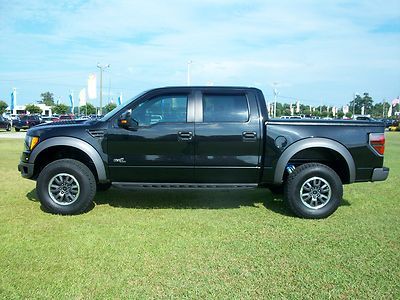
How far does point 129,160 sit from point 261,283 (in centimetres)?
281

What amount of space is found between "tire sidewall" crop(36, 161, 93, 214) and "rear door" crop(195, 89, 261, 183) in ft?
5.16

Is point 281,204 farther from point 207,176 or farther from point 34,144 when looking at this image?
point 34,144

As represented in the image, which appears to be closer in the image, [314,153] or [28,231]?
[28,231]

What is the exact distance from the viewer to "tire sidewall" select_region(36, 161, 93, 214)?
5.66m

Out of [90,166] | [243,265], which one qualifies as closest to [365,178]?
[243,265]

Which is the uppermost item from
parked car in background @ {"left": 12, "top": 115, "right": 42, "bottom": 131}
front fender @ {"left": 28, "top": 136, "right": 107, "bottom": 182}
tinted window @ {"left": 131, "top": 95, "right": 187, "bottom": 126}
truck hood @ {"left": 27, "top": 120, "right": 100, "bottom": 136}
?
tinted window @ {"left": 131, "top": 95, "right": 187, "bottom": 126}

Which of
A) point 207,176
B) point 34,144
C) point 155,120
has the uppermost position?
point 155,120

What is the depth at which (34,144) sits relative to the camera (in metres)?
5.73

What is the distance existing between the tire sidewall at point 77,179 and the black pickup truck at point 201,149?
1 cm

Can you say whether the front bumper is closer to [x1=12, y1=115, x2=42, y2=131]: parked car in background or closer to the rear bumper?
the rear bumper

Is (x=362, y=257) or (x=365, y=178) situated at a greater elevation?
(x=365, y=178)

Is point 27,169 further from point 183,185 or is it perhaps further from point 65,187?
point 183,185

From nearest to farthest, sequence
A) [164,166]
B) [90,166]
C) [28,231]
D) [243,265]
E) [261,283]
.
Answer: [261,283] → [243,265] → [28,231] → [164,166] → [90,166]

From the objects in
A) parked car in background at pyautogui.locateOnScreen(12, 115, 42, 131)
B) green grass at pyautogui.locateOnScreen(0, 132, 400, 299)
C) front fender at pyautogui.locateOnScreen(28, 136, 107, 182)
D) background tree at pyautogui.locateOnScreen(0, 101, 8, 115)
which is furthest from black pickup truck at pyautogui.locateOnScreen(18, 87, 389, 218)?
background tree at pyautogui.locateOnScreen(0, 101, 8, 115)
